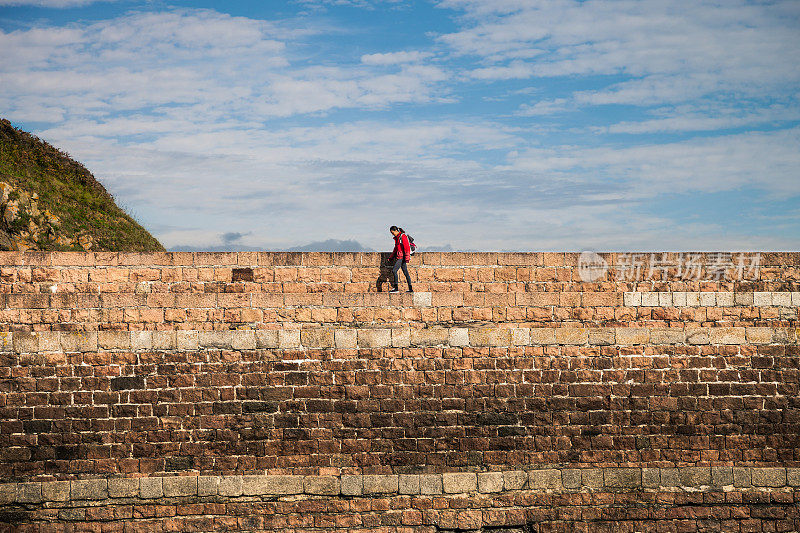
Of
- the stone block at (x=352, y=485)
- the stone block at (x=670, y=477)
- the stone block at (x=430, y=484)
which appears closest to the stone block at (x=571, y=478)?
the stone block at (x=670, y=477)

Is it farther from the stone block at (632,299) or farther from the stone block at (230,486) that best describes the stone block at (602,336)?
the stone block at (230,486)

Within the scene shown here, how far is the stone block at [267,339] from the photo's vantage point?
312 inches

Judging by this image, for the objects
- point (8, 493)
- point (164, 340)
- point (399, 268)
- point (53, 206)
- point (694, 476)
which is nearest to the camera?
point (8, 493)

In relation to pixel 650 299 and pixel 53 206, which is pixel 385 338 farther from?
pixel 53 206

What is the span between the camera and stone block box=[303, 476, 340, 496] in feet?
25.8

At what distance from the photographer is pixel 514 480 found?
26.2 feet

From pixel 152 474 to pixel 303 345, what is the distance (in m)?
2.69

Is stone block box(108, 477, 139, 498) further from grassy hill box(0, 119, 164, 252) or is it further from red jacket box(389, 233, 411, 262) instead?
grassy hill box(0, 119, 164, 252)

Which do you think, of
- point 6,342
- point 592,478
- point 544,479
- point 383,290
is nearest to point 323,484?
point 383,290

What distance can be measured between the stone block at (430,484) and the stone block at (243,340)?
9.69 feet

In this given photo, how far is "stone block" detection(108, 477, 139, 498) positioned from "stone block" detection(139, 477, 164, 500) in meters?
0.07

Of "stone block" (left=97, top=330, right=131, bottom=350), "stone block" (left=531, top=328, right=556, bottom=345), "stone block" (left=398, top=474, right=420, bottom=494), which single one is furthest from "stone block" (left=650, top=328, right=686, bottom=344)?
"stone block" (left=97, top=330, right=131, bottom=350)

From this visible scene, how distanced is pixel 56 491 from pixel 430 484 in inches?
200
